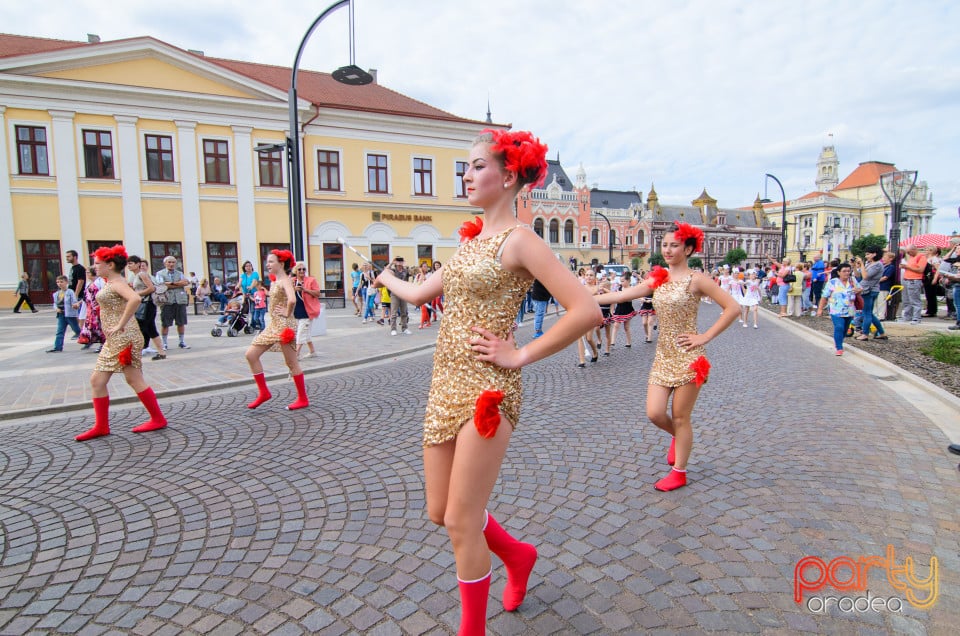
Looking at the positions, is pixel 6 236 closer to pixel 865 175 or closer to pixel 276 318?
pixel 276 318

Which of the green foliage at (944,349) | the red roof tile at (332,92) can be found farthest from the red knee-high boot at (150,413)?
the red roof tile at (332,92)

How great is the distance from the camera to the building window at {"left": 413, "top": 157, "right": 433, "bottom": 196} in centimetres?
3053

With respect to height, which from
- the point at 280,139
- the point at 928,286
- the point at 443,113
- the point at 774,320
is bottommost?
the point at 774,320

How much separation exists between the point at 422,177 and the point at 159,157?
1332 cm

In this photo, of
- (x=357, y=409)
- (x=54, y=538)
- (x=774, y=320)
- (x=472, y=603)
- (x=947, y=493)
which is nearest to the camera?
(x=472, y=603)

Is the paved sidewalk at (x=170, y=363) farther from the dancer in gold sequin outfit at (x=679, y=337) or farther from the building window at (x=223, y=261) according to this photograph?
the building window at (x=223, y=261)

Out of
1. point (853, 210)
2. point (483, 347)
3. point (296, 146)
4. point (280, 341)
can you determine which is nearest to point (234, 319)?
point (296, 146)

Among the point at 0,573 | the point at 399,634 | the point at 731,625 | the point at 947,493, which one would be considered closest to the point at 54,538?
the point at 0,573

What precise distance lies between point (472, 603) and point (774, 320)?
61.6ft

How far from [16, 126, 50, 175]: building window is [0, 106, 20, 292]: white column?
48cm

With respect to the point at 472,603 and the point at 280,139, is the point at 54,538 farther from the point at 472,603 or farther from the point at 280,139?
the point at 280,139

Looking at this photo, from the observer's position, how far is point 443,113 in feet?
105

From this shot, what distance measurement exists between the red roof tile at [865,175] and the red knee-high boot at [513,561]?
433ft

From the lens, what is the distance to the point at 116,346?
5.33 meters
